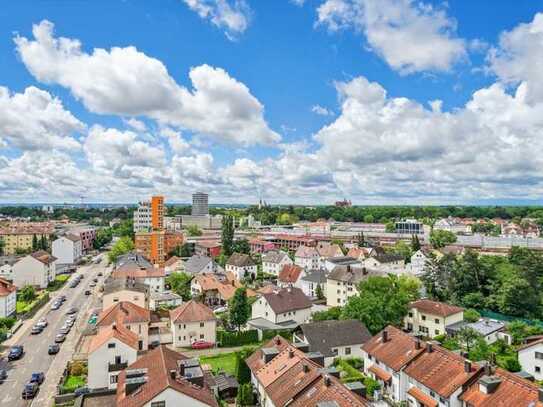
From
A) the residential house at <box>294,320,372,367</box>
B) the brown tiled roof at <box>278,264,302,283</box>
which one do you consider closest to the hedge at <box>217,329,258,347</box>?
the residential house at <box>294,320,372,367</box>

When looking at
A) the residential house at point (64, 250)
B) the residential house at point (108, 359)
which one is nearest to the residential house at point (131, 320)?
the residential house at point (108, 359)

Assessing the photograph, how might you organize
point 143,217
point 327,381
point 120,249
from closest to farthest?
point 327,381, point 120,249, point 143,217

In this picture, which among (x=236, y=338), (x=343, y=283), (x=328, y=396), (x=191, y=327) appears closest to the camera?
(x=328, y=396)

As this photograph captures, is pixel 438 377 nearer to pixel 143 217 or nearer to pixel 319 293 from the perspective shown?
pixel 319 293

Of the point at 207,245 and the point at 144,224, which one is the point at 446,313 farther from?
the point at 144,224

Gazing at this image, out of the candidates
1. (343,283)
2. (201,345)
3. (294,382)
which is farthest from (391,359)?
(343,283)

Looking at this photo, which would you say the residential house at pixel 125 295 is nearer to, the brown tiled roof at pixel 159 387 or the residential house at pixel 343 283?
the residential house at pixel 343 283

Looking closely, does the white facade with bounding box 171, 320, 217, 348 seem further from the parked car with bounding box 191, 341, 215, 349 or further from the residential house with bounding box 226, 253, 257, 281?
the residential house with bounding box 226, 253, 257, 281

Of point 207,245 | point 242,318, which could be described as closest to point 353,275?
point 242,318
